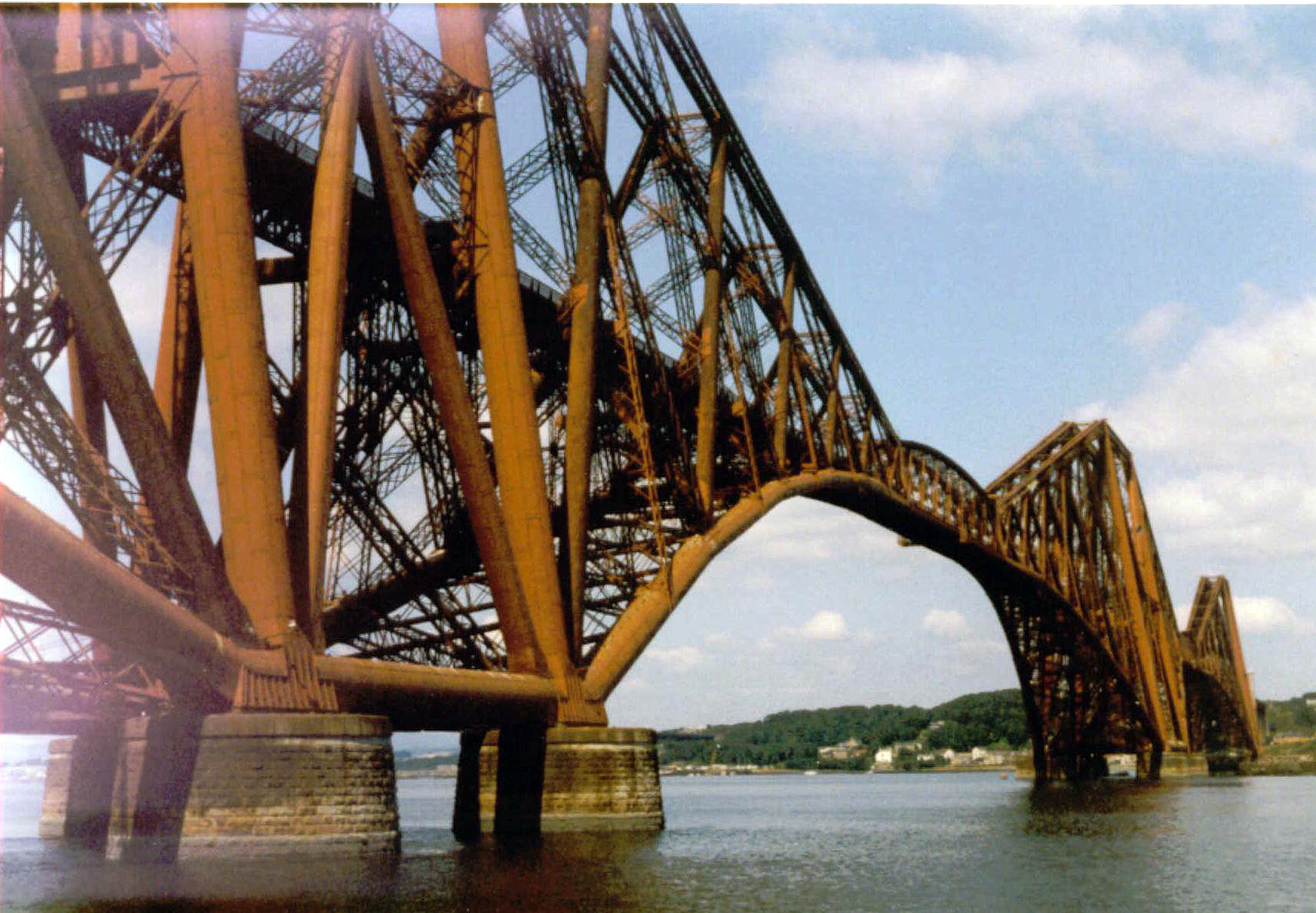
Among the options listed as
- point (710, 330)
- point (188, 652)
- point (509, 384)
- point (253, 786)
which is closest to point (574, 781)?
point (509, 384)

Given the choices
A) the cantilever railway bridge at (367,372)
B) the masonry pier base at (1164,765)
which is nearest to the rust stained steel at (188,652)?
the cantilever railway bridge at (367,372)

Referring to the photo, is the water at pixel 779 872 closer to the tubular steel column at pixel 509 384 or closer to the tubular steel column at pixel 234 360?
the tubular steel column at pixel 234 360

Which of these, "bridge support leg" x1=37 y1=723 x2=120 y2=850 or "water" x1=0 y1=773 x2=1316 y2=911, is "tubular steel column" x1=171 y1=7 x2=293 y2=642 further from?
"bridge support leg" x1=37 y1=723 x2=120 y2=850

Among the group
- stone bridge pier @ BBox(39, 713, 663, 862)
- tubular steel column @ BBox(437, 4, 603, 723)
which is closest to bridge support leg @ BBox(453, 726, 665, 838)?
tubular steel column @ BBox(437, 4, 603, 723)

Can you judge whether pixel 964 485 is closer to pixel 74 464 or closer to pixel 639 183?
pixel 639 183

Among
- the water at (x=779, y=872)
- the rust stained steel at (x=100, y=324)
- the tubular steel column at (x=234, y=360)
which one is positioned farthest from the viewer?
the tubular steel column at (x=234, y=360)

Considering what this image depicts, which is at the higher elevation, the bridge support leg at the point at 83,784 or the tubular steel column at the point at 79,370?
the tubular steel column at the point at 79,370

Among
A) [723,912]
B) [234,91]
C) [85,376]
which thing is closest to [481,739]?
[85,376]
